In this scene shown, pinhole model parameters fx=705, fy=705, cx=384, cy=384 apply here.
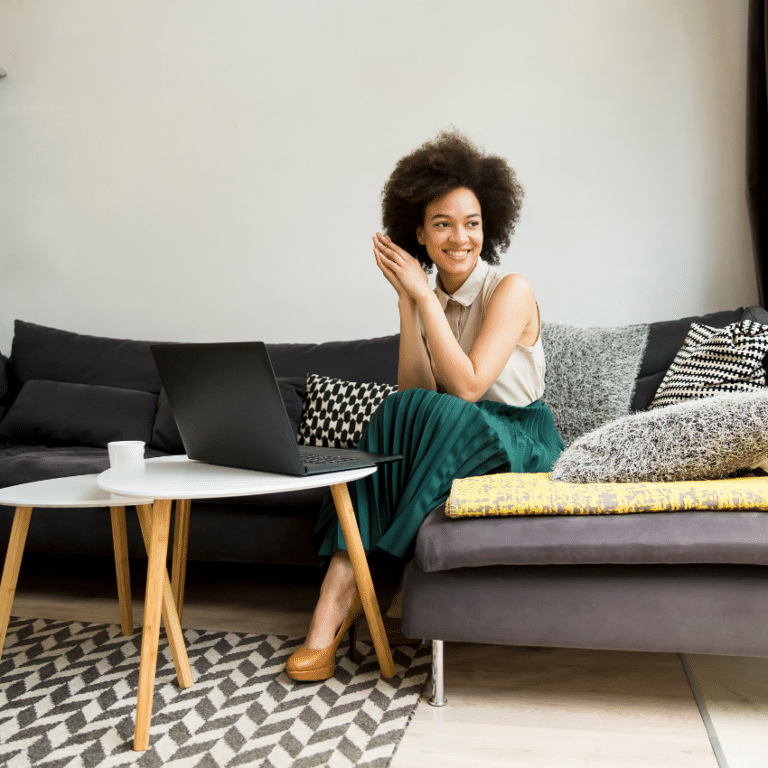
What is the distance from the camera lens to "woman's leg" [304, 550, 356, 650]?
1.39m

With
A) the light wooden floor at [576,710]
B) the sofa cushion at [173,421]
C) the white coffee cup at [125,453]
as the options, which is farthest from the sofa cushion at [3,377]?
the white coffee cup at [125,453]

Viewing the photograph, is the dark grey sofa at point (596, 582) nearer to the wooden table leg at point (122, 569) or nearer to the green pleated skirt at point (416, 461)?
the green pleated skirt at point (416, 461)

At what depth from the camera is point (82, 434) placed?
96.1 inches

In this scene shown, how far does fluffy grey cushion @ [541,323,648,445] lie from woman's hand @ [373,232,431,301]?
2.03 feet

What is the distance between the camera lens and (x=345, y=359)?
2471mm

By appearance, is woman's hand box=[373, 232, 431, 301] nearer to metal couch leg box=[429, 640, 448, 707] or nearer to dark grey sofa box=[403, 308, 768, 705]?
dark grey sofa box=[403, 308, 768, 705]

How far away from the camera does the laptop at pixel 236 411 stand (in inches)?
45.6

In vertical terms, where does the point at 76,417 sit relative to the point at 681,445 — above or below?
below

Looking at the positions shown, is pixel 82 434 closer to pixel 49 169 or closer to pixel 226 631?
pixel 226 631

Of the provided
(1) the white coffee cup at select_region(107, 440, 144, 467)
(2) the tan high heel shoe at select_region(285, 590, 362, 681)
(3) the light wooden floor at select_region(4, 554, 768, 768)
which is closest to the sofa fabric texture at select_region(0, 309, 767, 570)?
(3) the light wooden floor at select_region(4, 554, 768, 768)

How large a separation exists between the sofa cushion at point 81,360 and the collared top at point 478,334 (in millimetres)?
1295

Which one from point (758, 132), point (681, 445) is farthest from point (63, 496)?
point (758, 132)

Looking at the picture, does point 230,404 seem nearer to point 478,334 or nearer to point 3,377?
point 478,334

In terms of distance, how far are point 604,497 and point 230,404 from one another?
662 mm
